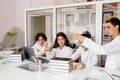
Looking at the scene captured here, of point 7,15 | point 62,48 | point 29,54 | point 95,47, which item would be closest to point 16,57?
point 29,54

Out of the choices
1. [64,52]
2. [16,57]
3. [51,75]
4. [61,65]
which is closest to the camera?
[51,75]

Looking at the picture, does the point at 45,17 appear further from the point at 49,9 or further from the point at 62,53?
the point at 62,53

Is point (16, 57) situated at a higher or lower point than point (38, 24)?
lower

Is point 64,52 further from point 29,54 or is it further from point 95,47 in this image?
point 95,47

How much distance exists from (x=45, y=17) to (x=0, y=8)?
1620mm

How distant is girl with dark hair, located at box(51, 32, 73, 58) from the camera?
2595mm

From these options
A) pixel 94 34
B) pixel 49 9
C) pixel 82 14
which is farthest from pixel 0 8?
pixel 94 34

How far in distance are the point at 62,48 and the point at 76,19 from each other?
2.03 ft

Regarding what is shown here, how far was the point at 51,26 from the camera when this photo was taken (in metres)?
3.18

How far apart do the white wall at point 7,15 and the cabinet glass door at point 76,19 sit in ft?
6.49

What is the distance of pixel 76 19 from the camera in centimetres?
284

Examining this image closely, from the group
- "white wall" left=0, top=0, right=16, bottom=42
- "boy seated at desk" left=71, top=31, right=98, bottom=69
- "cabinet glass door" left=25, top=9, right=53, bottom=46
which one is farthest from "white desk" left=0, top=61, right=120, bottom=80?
"white wall" left=0, top=0, right=16, bottom=42

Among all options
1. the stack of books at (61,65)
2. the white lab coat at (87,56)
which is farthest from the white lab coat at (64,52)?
the stack of books at (61,65)

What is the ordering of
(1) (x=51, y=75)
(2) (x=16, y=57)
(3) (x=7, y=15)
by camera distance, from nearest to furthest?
(1) (x=51, y=75), (2) (x=16, y=57), (3) (x=7, y=15)
